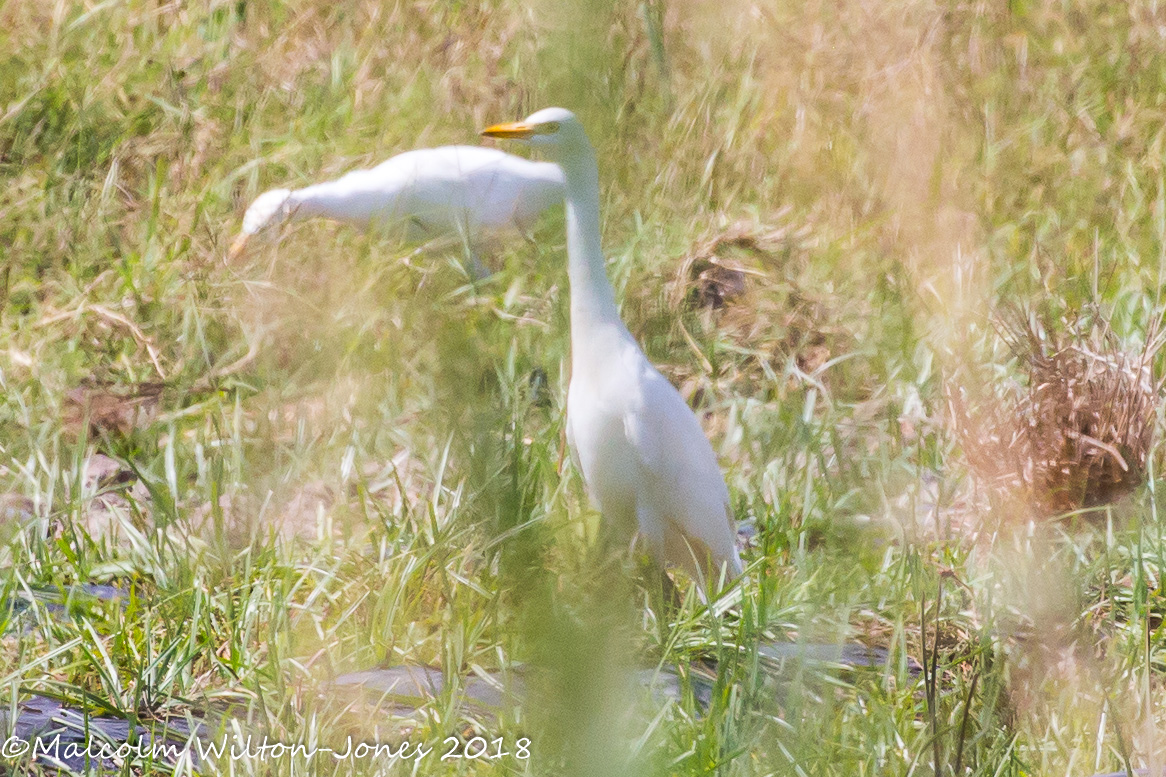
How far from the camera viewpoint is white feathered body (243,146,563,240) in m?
3.03

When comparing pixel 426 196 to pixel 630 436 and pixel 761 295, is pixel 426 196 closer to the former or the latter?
pixel 761 295

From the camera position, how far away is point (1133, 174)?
10.4 feet

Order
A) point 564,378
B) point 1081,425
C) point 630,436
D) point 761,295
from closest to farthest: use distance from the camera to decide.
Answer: point 630,436 → point 1081,425 → point 564,378 → point 761,295

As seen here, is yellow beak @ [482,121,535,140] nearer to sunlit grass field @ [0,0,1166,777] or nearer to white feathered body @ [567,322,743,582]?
sunlit grass field @ [0,0,1166,777]

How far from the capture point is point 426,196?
3.04m

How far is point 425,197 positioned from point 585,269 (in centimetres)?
118

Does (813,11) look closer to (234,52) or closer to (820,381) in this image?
(820,381)

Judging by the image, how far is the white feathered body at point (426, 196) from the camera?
3.03 m

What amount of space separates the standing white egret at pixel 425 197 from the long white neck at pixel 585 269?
1.01 metres

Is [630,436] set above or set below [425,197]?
below

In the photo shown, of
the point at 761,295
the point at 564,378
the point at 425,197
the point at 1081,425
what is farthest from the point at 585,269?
the point at 425,197

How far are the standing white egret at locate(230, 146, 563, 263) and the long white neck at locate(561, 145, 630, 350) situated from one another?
1011mm

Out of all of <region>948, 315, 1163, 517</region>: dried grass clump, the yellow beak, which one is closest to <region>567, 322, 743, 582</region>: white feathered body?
the yellow beak

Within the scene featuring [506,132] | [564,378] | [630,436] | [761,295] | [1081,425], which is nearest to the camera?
[506,132]
